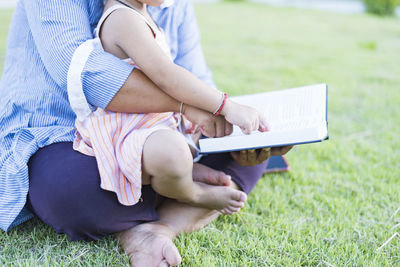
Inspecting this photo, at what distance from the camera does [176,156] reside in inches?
47.9

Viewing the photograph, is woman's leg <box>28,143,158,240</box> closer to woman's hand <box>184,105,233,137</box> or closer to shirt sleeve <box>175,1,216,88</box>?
woman's hand <box>184,105,233,137</box>

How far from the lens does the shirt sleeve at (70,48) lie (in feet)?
4.14

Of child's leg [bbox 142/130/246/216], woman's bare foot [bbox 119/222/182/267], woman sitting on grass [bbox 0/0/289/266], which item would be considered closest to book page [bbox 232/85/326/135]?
woman sitting on grass [bbox 0/0/289/266]

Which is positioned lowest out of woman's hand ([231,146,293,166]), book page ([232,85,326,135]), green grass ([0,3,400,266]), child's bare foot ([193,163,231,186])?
green grass ([0,3,400,266])

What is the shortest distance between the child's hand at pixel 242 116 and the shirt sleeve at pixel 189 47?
559 millimetres

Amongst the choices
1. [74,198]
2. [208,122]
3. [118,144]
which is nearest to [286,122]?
[208,122]

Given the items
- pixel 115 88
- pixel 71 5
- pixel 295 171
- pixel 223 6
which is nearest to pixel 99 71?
pixel 115 88

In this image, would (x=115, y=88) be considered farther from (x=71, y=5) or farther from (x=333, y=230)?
(x=333, y=230)

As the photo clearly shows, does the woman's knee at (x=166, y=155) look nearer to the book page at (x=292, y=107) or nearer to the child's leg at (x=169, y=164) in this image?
the child's leg at (x=169, y=164)

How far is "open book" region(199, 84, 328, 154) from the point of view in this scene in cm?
123

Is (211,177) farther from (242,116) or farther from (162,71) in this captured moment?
(162,71)

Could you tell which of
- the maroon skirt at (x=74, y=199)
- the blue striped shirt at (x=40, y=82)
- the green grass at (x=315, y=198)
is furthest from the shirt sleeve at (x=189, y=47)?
the maroon skirt at (x=74, y=199)

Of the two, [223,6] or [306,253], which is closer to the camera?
[306,253]

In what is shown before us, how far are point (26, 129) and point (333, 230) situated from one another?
1058 mm
